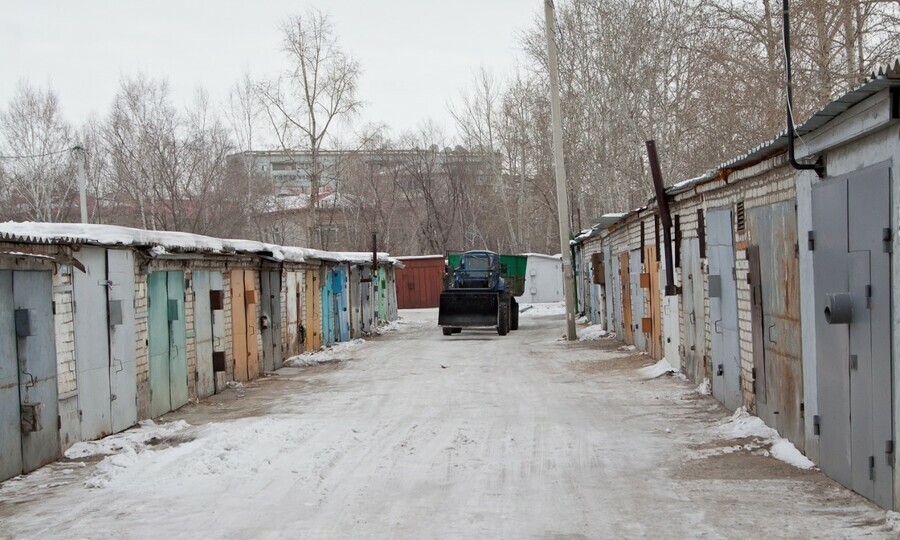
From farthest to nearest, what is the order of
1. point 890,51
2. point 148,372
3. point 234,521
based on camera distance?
1. point 890,51
2. point 148,372
3. point 234,521

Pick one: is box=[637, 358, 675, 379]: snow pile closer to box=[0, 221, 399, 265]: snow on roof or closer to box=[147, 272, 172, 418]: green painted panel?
box=[0, 221, 399, 265]: snow on roof

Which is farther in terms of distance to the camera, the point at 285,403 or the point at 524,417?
the point at 285,403

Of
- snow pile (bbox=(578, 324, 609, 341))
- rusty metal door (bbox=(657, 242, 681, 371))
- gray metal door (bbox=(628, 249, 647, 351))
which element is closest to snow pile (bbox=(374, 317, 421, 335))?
snow pile (bbox=(578, 324, 609, 341))

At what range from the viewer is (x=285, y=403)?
13367 mm

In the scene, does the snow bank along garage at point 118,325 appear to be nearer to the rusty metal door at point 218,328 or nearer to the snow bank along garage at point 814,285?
the rusty metal door at point 218,328

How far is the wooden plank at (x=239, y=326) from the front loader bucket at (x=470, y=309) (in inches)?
398

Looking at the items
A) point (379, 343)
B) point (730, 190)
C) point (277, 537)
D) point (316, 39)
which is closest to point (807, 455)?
point (730, 190)

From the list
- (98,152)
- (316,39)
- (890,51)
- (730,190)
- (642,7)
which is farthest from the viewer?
(98,152)

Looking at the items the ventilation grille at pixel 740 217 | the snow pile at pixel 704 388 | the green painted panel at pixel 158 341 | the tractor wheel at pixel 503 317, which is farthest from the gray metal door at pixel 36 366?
the tractor wheel at pixel 503 317

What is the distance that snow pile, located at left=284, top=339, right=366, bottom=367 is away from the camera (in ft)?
65.1

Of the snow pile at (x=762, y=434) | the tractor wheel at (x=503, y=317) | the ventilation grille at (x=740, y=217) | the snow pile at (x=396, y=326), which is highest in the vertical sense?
the ventilation grille at (x=740, y=217)

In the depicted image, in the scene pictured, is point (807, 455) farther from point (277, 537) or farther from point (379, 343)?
point (379, 343)

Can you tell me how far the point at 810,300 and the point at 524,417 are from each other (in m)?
4.43

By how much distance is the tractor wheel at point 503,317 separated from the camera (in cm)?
2678
